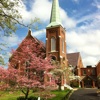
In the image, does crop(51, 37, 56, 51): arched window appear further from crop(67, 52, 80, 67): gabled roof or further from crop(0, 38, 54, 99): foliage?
crop(0, 38, 54, 99): foliage

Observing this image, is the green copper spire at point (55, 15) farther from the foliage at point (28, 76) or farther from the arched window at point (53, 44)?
the foliage at point (28, 76)

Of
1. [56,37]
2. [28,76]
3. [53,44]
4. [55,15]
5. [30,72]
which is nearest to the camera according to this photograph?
[28,76]

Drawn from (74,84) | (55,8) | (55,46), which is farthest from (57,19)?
(74,84)

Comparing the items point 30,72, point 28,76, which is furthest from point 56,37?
point 28,76

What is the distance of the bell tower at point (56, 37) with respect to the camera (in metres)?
43.9

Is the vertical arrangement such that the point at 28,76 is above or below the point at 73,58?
below

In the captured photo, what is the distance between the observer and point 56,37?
149 feet

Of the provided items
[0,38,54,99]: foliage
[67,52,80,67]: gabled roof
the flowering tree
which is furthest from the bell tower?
[0,38,54,99]: foliage

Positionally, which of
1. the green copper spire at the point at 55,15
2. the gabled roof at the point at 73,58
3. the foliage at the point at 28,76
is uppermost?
the green copper spire at the point at 55,15

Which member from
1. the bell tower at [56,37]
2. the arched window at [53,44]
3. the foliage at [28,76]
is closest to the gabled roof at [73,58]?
the bell tower at [56,37]

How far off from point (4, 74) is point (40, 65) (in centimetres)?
Answer: 463

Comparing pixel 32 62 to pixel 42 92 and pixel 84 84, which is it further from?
pixel 84 84

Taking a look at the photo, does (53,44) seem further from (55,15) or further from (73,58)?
(73,58)

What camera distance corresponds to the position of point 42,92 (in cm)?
2211
